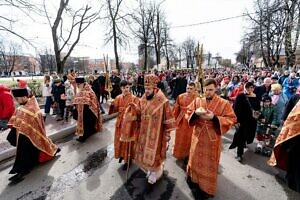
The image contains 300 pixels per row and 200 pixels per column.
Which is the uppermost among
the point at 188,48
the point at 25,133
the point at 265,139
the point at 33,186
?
the point at 188,48

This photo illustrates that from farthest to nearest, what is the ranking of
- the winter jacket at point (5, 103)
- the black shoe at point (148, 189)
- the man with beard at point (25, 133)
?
1. the winter jacket at point (5, 103)
2. the man with beard at point (25, 133)
3. the black shoe at point (148, 189)

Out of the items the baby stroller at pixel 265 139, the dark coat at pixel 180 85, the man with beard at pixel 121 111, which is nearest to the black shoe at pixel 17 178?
the man with beard at pixel 121 111

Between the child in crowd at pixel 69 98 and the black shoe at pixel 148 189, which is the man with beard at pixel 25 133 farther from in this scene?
the child in crowd at pixel 69 98

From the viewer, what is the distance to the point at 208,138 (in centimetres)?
371

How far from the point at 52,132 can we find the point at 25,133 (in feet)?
9.28

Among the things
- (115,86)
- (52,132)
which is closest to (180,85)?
(115,86)

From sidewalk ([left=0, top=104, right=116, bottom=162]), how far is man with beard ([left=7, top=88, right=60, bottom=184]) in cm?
118

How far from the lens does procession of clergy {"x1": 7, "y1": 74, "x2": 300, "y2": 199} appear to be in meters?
3.71

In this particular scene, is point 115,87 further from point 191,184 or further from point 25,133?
point 191,184

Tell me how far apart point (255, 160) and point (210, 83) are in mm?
2680

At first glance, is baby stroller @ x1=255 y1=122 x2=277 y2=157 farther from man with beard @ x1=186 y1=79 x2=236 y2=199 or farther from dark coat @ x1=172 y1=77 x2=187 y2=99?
dark coat @ x1=172 y1=77 x2=187 y2=99

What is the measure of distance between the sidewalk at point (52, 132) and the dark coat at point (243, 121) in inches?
197

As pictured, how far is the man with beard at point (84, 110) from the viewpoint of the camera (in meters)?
6.95

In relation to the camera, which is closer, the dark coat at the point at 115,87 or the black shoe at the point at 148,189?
the black shoe at the point at 148,189
